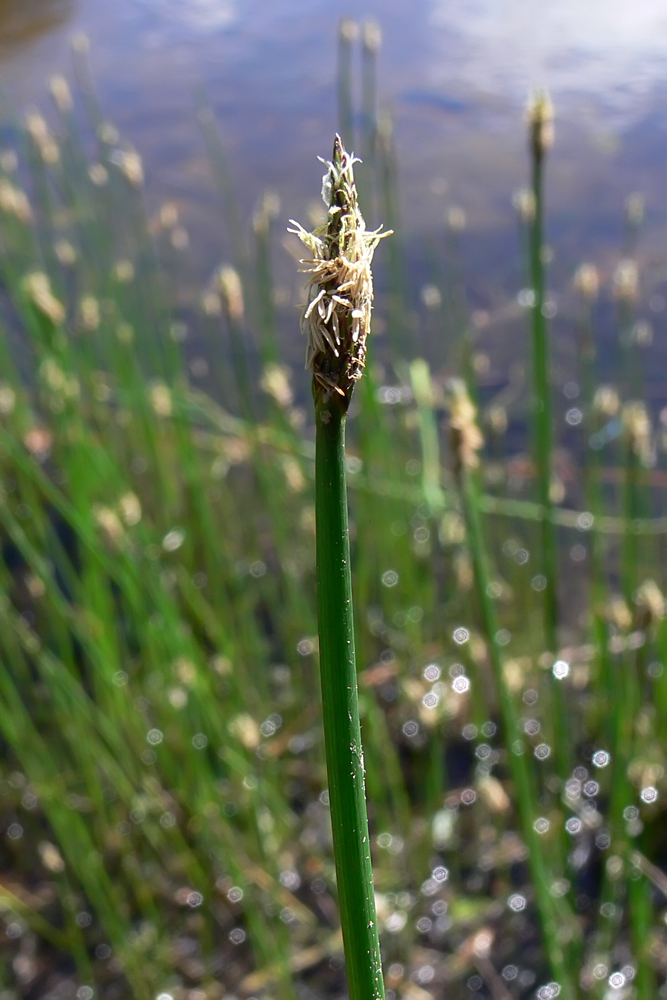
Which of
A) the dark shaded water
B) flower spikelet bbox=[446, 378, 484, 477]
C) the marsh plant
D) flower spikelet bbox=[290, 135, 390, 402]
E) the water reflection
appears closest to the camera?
flower spikelet bbox=[290, 135, 390, 402]

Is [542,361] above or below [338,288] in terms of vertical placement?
below

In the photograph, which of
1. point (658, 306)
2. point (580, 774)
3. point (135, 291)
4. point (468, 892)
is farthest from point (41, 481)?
point (658, 306)

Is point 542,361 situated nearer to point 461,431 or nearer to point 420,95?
point 461,431

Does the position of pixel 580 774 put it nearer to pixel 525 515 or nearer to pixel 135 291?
pixel 525 515

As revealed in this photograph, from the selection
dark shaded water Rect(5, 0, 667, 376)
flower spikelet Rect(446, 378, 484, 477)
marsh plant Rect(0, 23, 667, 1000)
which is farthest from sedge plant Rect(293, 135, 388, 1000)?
dark shaded water Rect(5, 0, 667, 376)

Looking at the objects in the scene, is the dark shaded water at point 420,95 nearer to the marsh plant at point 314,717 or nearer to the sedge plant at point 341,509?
the marsh plant at point 314,717

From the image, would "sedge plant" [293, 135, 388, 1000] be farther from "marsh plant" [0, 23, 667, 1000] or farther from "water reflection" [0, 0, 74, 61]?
"water reflection" [0, 0, 74, 61]

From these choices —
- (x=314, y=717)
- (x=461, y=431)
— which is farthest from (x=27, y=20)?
(x=461, y=431)
